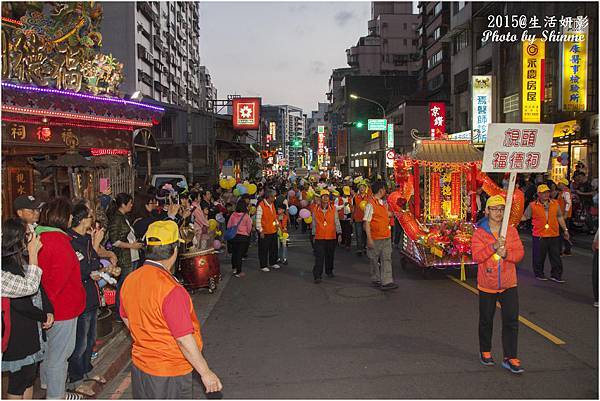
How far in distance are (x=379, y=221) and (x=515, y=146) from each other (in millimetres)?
4039

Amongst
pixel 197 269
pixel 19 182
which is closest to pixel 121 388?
pixel 197 269

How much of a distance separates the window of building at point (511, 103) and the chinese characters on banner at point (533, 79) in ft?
15.3

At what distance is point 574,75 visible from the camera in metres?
18.2

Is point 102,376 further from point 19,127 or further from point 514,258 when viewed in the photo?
point 19,127

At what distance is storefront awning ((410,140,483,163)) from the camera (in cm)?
1113

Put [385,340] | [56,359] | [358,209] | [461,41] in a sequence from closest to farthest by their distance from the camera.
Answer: [56,359], [385,340], [358,209], [461,41]

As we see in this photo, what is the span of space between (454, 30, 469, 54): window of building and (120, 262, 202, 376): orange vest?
110ft

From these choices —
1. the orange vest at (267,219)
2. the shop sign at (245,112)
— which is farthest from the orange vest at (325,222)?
the shop sign at (245,112)

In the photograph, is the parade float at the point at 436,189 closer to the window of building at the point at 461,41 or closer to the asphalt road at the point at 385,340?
the asphalt road at the point at 385,340

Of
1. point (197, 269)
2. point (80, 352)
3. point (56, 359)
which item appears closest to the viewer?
point (56, 359)

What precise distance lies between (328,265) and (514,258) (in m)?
5.58

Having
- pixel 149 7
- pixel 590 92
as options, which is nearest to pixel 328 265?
pixel 590 92

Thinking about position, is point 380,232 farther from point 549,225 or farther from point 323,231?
point 549,225

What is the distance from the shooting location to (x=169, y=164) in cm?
3241
